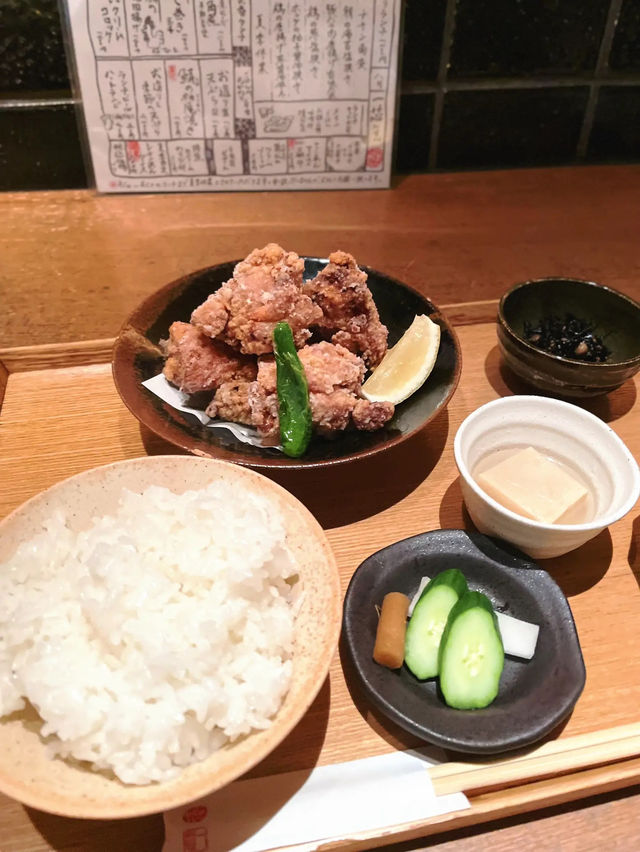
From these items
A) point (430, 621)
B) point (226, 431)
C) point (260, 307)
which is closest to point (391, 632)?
point (430, 621)

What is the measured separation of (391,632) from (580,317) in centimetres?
142

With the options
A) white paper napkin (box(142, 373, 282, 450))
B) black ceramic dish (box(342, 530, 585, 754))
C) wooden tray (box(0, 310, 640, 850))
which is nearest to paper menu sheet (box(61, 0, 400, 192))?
wooden tray (box(0, 310, 640, 850))

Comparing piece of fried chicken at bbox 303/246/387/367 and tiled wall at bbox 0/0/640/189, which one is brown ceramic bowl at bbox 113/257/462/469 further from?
tiled wall at bbox 0/0/640/189

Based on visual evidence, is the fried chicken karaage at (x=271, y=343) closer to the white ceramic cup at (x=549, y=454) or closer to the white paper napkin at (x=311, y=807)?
the white ceramic cup at (x=549, y=454)

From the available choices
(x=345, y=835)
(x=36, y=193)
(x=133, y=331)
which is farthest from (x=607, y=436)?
(x=36, y=193)

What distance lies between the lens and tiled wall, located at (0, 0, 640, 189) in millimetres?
2814

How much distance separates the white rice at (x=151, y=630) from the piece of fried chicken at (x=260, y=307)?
58 centimetres

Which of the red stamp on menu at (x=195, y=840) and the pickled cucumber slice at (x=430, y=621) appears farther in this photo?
the pickled cucumber slice at (x=430, y=621)

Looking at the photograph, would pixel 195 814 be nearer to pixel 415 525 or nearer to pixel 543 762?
pixel 543 762

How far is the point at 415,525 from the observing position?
5.83 ft

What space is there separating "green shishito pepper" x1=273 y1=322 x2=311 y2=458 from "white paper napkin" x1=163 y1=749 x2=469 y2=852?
80cm

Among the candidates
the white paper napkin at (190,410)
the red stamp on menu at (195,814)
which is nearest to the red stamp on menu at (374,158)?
the white paper napkin at (190,410)

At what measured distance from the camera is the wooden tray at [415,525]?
1.28m

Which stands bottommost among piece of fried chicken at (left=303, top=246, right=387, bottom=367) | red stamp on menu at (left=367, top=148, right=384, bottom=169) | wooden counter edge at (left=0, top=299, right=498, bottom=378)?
wooden counter edge at (left=0, top=299, right=498, bottom=378)
